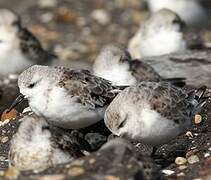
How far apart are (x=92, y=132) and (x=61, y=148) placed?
1.26 meters

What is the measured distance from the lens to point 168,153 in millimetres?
7570

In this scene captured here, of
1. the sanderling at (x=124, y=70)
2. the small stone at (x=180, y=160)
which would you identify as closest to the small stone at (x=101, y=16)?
the sanderling at (x=124, y=70)

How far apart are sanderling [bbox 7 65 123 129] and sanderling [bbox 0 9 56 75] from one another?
372cm

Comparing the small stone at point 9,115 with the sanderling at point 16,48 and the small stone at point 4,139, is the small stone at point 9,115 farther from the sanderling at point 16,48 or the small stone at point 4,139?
the sanderling at point 16,48

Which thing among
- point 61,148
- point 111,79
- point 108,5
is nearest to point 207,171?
point 61,148

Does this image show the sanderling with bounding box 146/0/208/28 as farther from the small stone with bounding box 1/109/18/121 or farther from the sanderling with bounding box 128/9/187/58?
the small stone with bounding box 1/109/18/121

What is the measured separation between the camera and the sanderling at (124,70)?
9.10 metres

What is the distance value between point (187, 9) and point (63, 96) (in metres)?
7.05

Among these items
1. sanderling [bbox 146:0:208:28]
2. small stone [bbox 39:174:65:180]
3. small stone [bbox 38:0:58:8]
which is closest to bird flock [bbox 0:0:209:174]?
small stone [bbox 39:174:65:180]

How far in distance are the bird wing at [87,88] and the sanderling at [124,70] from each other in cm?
125

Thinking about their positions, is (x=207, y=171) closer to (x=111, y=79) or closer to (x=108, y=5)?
(x=111, y=79)

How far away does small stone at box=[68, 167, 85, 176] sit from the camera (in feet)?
19.6

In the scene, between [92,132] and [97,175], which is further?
[92,132]

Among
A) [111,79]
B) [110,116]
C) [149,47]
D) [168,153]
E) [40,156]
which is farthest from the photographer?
[149,47]
